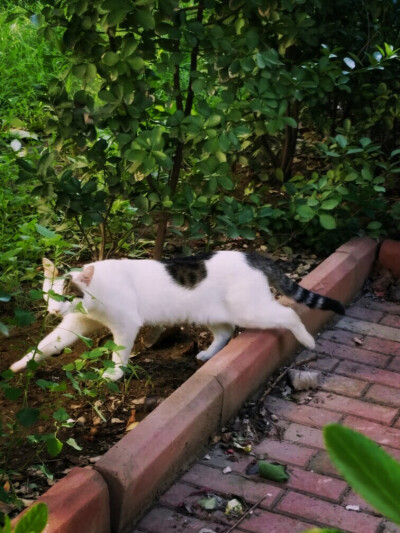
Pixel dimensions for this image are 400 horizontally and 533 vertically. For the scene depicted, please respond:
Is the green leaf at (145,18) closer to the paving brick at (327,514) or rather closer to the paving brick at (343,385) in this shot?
the paving brick at (343,385)

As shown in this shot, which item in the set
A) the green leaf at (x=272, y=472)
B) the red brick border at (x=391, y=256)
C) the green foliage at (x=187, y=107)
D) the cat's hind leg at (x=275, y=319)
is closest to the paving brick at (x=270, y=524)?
the green leaf at (x=272, y=472)

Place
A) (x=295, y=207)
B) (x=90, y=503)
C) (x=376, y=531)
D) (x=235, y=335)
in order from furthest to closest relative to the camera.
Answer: (x=295, y=207)
(x=235, y=335)
(x=376, y=531)
(x=90, y=503)

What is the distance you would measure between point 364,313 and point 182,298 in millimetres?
1398

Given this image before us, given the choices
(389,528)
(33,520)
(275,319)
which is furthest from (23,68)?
(33,520)

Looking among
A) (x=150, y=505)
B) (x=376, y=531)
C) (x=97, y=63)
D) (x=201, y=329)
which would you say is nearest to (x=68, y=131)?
(x=97, y=63)

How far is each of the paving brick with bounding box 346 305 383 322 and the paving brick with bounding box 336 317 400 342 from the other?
57 mm

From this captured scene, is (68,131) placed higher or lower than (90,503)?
higher

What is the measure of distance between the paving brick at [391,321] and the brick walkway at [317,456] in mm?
22

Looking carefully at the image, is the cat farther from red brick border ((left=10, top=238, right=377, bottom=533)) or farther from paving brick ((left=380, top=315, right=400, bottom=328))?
paving brick ((left=380, top=315, right=400, bottom=328))

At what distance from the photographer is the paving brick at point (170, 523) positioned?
2885mm

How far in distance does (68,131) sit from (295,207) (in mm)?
1611

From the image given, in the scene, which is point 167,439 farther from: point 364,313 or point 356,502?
point 364,313

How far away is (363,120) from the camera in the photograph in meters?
5.89

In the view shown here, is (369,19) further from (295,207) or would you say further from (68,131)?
(68,131)
